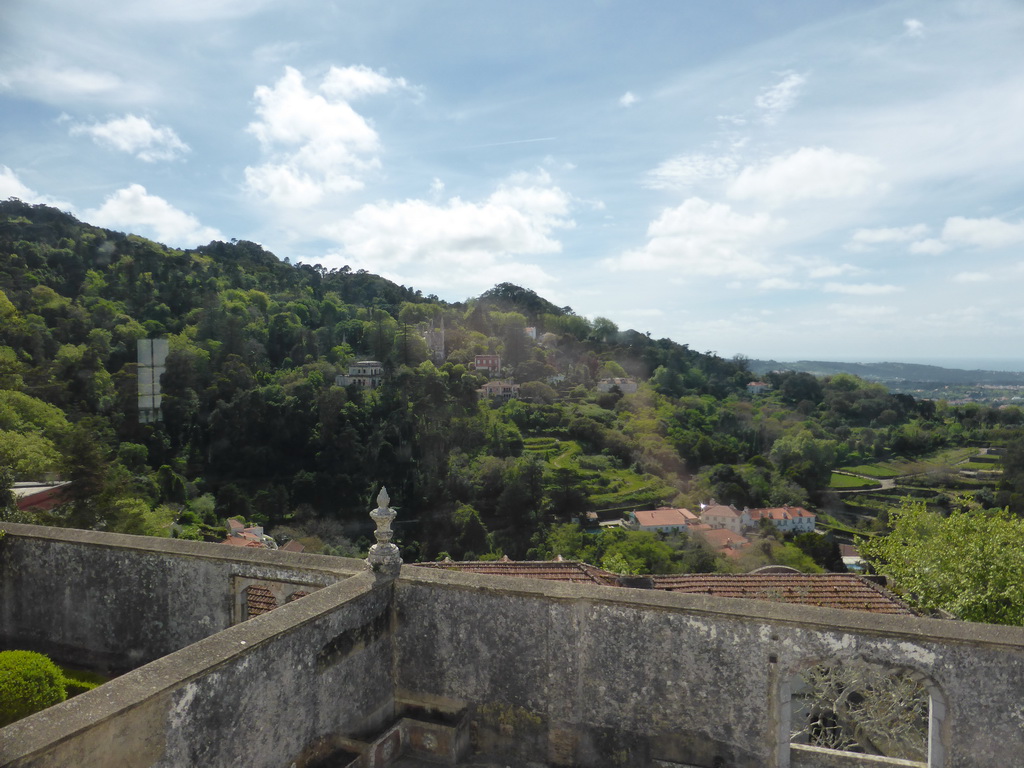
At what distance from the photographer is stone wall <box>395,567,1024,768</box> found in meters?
3.90

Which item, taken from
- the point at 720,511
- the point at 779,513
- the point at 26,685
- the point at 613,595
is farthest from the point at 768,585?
the point at 779,513

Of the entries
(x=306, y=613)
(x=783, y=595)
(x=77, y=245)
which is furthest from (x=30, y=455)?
(x=77, y=245)

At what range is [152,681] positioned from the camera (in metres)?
3.22

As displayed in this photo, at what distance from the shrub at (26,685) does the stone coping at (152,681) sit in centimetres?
149

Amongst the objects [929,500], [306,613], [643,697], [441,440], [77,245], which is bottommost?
[929,500]

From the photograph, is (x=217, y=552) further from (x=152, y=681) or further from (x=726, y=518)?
(x=726, y=518)

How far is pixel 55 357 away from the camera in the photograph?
39.1 metres

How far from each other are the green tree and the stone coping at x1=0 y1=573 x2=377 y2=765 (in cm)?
936

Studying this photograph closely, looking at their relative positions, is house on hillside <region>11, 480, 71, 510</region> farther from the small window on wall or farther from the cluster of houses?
the cluster of houses

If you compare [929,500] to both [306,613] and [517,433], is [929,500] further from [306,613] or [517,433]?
[306,613]

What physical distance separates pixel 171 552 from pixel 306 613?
6.04 ft

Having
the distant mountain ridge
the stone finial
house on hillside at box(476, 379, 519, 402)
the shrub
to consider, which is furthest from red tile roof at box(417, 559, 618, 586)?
the distant mountain ridge

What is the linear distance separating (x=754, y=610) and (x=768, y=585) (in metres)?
5.54

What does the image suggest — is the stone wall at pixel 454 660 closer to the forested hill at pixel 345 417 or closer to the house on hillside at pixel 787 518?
the forested hill at pixel 345 417
